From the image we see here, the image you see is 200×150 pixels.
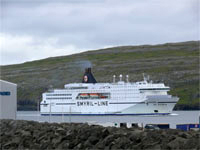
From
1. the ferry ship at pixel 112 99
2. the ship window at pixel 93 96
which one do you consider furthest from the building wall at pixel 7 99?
the ship window at pixel 93 96

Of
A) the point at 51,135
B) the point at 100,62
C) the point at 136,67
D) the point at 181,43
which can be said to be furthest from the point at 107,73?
the point at 51,135

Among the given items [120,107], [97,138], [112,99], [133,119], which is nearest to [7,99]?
[97,138]

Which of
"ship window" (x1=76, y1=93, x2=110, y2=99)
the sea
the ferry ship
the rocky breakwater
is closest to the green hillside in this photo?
the ferry ship

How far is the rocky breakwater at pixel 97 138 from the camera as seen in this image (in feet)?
36.5

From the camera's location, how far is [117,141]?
1181 cm

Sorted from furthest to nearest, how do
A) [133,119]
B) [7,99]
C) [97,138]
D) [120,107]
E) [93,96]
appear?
1. [93,96]
2. [120,107]
3. [133,119]
4. [7,99]
5. [97,138]

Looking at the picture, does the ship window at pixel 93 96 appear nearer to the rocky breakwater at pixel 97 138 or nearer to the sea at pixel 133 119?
the sea at pixel 133 119

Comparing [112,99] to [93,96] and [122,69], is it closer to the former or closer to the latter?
[93,96]

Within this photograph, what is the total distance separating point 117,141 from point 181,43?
12413cm

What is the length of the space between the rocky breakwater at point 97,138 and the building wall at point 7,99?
15.6 feet

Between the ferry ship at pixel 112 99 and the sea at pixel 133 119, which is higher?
the ferry ship at pixel 112 99

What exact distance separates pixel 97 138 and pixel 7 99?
28.4 feet

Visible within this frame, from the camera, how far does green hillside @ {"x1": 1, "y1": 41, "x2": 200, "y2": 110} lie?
3639 inches

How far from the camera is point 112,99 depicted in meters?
63.5
